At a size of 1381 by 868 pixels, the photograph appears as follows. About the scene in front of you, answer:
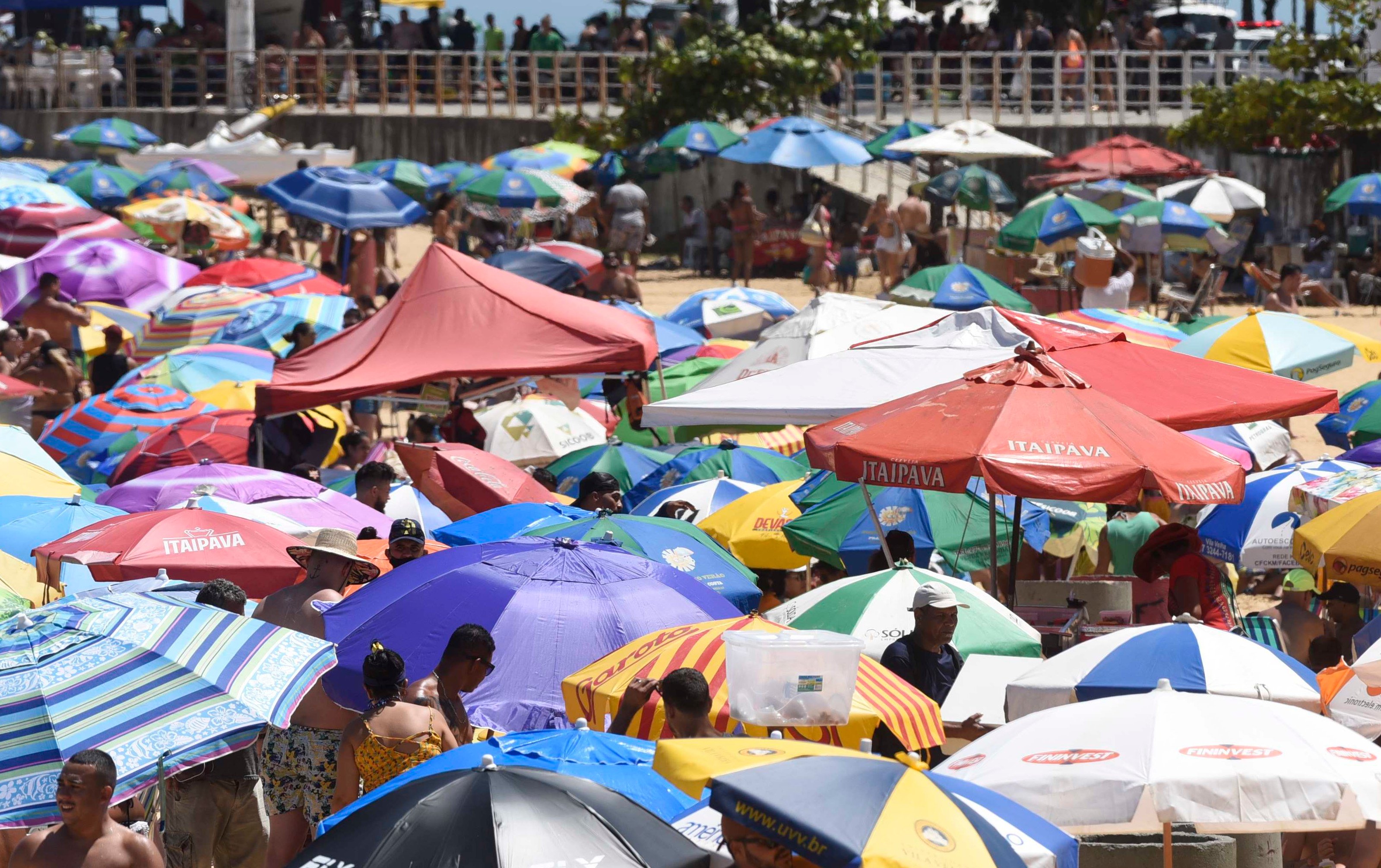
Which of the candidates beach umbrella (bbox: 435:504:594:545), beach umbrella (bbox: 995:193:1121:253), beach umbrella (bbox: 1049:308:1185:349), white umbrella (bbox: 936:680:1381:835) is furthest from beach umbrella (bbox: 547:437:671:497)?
beach umbrella (bbox: 995:193:1121:253)

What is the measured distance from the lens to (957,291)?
1631 centimetres

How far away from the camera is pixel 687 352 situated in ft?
49.0

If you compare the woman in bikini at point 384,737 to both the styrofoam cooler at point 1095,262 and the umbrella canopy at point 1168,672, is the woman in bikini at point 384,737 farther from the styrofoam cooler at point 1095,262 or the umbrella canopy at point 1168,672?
the styrofoam cooler at point 1095,262

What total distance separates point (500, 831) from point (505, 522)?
4.53m

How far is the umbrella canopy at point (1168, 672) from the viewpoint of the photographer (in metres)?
5.78

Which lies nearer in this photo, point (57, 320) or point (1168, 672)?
point (1168, 672)

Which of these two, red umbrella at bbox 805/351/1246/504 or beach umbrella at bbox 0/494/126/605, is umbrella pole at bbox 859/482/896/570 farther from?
beach umbrella at bbox 0/494/126/605

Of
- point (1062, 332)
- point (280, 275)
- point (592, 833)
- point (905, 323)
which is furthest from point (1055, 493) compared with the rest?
point (280, 275)

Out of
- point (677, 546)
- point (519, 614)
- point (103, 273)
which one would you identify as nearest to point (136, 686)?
point (519, 614)

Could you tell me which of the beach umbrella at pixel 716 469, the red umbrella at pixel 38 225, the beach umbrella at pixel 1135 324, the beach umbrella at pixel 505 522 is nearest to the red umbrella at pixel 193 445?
the beach umbrella at pixel 716 469

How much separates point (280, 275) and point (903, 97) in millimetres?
16372

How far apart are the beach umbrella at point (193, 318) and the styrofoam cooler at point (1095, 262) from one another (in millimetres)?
8132

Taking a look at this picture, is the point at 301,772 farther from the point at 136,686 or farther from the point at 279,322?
the point at 279,322

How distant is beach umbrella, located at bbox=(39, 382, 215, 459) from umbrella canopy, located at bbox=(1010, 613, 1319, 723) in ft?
23.6
